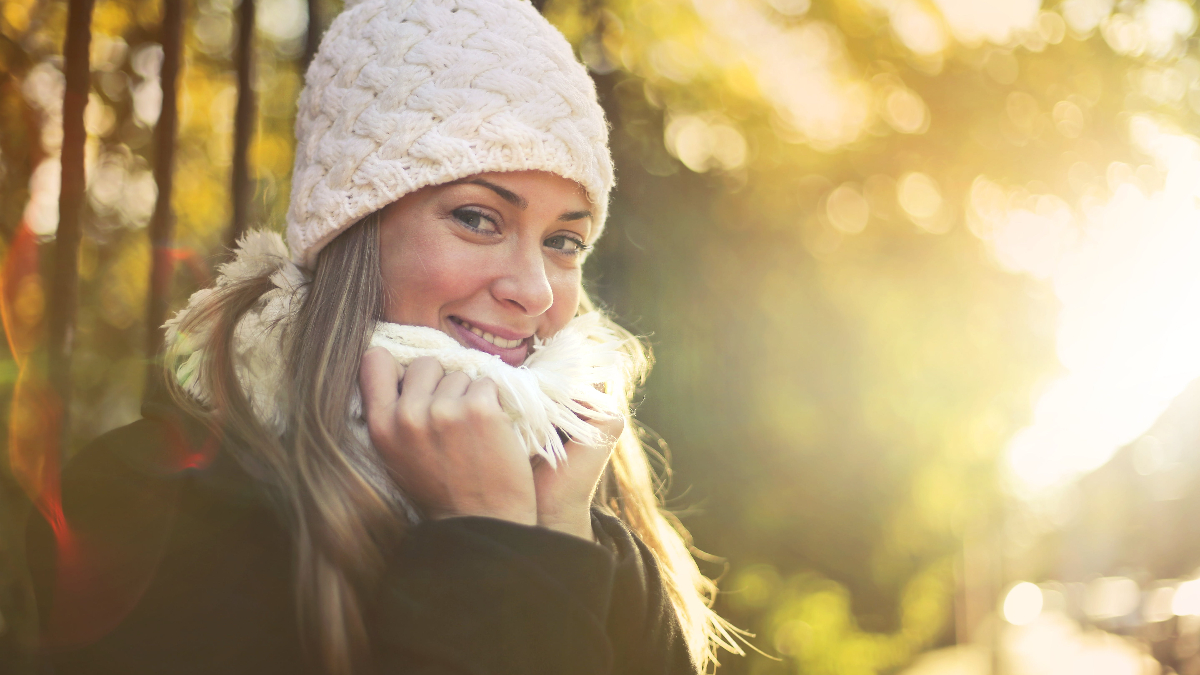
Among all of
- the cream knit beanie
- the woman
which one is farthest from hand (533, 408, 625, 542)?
the cream knit beanie

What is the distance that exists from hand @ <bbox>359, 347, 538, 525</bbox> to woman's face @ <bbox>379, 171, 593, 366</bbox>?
0.80 ft

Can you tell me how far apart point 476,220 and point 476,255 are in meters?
0.10

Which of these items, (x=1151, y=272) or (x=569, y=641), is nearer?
(x=569, y=641)

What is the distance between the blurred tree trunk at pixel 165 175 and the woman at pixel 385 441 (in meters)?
1.53

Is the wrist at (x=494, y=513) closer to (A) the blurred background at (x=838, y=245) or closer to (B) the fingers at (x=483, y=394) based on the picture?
(B) the fingers at (x=483, y=394)

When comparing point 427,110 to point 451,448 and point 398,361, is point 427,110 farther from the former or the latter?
point 451,448

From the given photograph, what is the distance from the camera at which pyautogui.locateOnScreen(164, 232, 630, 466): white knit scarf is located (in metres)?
1.57

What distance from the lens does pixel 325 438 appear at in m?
1.42

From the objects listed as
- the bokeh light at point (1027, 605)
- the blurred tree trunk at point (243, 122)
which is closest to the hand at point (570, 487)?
the blurred tree trunk at point (243, 122)

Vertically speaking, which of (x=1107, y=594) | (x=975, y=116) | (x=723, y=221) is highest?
(x=975, y=116)

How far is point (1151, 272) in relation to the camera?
4.33 meters

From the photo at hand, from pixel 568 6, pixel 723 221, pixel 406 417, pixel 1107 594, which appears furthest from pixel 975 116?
pixel 1107 594

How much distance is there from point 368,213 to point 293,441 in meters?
0.57

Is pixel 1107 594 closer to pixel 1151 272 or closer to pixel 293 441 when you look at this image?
pixel 1151 272
